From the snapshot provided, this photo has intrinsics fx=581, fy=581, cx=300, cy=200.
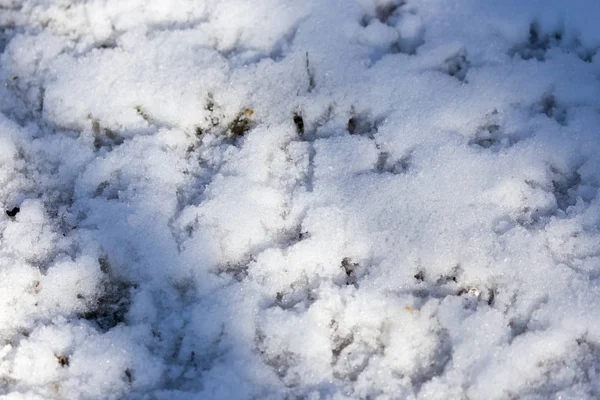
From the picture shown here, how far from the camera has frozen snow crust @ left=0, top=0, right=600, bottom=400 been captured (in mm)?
1253

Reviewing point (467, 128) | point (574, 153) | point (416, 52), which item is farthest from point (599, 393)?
point (416, 52)

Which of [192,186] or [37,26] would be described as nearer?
[192,186]

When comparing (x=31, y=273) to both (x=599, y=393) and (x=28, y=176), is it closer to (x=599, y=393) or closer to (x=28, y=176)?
(x=28, y=176)

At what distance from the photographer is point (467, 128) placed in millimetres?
Result: 1526

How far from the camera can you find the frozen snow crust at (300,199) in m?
1.25

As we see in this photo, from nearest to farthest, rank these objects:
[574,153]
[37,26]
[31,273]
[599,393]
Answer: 1. [599,393]
2. [31,273]
3. [574,153]
4. [37,26]

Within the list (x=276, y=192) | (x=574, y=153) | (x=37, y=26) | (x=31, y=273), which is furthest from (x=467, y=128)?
(x=37, y=26)

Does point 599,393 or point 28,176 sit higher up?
point 28,176

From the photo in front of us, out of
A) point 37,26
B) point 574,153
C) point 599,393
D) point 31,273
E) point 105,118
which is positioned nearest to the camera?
point 599,393

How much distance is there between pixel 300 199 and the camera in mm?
1437

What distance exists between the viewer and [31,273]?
4.48 ft

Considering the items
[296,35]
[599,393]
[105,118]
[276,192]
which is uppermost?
[296,35]

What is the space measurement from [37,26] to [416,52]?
1157 mm

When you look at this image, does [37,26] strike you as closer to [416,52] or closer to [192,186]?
[192,186]
